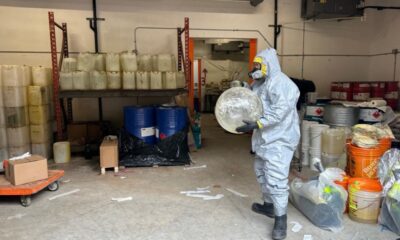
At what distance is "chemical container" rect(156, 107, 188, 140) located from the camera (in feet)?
14.1

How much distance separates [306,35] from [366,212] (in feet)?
15.6

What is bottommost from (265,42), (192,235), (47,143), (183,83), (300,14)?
(192,235)

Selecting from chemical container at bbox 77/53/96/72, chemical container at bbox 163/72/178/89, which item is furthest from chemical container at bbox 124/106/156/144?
chemical container at bbox 77/53/96/72

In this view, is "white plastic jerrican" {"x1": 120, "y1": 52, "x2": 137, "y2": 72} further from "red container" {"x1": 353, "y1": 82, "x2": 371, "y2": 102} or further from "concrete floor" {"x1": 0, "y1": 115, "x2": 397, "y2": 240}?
"red container" {"x1": 353, "y1": 82, "x2": 371, "y2": 102}

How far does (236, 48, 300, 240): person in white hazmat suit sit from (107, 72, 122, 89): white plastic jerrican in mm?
2493

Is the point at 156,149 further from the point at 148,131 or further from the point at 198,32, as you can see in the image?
the point at 198,32

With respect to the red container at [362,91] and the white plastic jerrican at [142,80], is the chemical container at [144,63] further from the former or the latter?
the red container at [362,91]

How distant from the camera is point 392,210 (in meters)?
2.34

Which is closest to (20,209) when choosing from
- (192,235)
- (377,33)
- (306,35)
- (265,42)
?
(192,235)

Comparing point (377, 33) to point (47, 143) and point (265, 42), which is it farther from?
point (47, 143)

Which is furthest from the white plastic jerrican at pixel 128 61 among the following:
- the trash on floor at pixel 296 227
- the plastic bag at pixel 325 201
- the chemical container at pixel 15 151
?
the trash on floor at pixel 296 227

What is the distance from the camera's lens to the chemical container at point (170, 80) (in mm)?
4480

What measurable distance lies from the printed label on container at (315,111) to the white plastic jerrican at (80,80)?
326cm

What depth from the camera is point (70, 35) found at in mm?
5551
